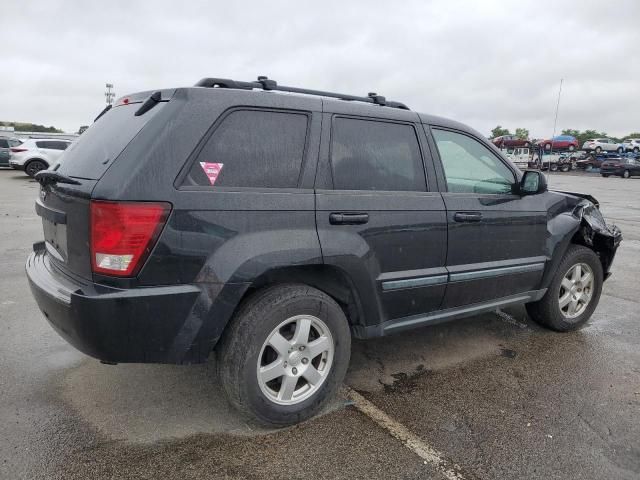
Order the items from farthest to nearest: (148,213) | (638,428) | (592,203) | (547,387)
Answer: (592,203), (547,387), (638,428), (148,213)

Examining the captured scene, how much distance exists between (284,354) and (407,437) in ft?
2.64

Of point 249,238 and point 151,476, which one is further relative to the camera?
point 249,238

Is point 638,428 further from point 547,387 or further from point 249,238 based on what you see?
point 249,238

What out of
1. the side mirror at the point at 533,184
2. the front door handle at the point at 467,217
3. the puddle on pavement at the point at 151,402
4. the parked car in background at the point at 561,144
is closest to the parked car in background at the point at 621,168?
the parked car in background at the point at 561,144

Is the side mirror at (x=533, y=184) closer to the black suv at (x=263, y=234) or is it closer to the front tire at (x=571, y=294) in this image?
the black suv at (x=263, y=234)

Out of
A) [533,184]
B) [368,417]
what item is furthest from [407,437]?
[533,184]

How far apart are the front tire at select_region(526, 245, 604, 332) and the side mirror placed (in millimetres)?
792

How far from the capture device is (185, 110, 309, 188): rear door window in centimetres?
253

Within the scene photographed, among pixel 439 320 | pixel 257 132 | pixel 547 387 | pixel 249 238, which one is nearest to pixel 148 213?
pixel 249 238

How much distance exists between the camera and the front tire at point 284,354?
8.52 feet

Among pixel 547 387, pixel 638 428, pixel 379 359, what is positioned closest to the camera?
pixel 638 428

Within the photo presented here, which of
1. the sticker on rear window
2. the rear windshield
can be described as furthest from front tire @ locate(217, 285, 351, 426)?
the rear windshield

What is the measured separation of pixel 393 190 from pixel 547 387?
1.70m

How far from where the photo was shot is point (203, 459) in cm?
252
